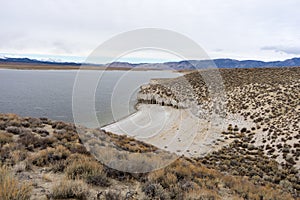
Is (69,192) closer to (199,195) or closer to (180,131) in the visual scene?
(199,195)

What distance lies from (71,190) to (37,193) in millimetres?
711

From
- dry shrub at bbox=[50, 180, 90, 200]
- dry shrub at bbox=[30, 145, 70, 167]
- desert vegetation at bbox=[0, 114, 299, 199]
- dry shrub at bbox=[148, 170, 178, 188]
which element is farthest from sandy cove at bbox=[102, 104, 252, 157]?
dry shrub at bbox=[50, 180, 90, 200]

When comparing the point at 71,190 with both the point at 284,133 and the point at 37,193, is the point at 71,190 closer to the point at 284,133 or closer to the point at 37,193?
the point at 37,193

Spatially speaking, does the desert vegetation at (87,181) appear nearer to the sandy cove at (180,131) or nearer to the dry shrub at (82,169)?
the dry shrub at (82,169)

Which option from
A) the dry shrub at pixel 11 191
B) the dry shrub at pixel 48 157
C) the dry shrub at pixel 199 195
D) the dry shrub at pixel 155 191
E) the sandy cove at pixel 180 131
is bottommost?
the sandy cove at pixel 180 131

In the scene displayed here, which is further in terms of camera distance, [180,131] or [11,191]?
[180,131]

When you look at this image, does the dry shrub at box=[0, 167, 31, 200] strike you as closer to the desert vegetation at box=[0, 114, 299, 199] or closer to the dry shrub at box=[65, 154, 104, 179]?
the desert vegetation at box=[0, 114, 299, 199]

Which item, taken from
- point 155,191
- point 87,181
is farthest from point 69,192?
point 155,191

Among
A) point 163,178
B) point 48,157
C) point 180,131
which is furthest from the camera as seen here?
point 180,131

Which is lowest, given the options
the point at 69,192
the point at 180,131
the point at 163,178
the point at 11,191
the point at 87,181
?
the point at 180,131

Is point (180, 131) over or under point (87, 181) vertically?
under

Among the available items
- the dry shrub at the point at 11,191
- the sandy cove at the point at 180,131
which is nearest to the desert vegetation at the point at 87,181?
the dry shrub at the point at 11,191

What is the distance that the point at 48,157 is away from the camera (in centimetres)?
682

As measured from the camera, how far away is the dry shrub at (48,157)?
6.50m
